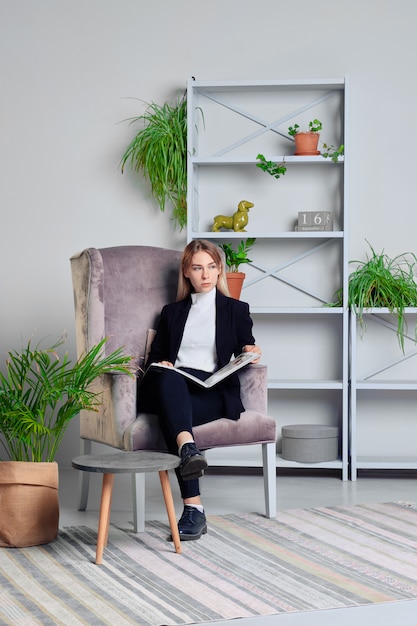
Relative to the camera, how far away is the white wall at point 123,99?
14.0 ft

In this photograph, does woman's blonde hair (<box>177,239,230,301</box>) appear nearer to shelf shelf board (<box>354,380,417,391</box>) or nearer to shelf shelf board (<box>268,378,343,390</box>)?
shelf shelf board (<box>268,378,343,390</box>)

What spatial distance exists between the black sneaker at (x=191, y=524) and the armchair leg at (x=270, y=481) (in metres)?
0.32

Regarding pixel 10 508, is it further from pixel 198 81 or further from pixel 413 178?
pixel 413 178

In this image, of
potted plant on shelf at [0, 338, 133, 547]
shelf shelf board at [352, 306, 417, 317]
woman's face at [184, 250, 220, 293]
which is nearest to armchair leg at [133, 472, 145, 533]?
potted plant on shelf at [0, 338, 133, 547]

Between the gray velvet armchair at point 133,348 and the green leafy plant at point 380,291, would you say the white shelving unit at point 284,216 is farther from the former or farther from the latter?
A: the gray velvet armchair at point 133,348

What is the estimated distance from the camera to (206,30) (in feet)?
14.2

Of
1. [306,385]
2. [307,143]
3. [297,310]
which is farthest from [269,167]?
[306,385]

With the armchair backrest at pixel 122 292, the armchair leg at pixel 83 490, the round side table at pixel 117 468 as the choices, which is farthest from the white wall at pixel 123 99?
the round side table at pixel 117 468

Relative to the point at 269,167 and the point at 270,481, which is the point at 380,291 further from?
the point at 270,481

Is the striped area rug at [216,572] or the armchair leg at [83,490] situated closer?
the striped area rug at [216,572]

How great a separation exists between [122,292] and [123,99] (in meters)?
1.32

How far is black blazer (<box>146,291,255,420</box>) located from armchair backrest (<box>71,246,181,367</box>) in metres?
0.10

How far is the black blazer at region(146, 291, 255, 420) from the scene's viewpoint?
336 cm

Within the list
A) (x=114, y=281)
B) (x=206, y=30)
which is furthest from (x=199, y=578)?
(x=206, y=30)
